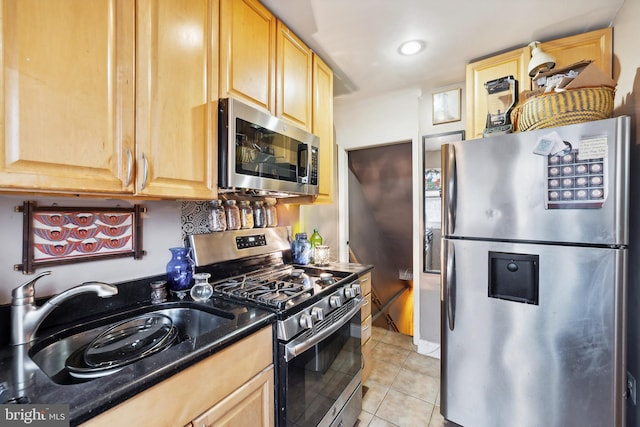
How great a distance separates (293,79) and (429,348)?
8.38 ft

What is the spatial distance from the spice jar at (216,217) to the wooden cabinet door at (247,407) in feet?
2.82

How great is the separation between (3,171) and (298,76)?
1484 millimetres

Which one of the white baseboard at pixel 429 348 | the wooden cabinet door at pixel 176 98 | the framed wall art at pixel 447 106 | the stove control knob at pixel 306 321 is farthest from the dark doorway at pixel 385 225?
the wooden cabinet door at pixel 176 98

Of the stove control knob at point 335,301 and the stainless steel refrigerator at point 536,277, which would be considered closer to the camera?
the stainless steel refrigerator at point 536,277

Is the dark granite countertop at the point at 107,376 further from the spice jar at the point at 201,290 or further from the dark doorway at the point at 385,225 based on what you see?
the dark doorway at the point at 385,225

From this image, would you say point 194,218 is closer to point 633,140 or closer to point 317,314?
point 317,314

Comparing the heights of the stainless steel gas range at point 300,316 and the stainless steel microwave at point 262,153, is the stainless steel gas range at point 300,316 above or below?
below

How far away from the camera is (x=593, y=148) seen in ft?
3.79

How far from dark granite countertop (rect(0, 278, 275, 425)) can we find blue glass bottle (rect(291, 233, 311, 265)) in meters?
0.88

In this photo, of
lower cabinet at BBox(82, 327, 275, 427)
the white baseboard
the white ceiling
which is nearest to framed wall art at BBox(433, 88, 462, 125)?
the white ceiling

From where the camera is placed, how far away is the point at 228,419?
886 millimetres

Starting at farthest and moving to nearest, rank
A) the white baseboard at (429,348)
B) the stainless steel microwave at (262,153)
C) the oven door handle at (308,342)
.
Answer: the white baseboard at (429,348), the stainless steel microwave at (262,153), the oven door handle at (308,342)

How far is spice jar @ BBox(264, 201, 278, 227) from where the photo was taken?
192 centimetres

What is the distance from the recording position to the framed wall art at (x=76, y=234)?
3.08 feet
